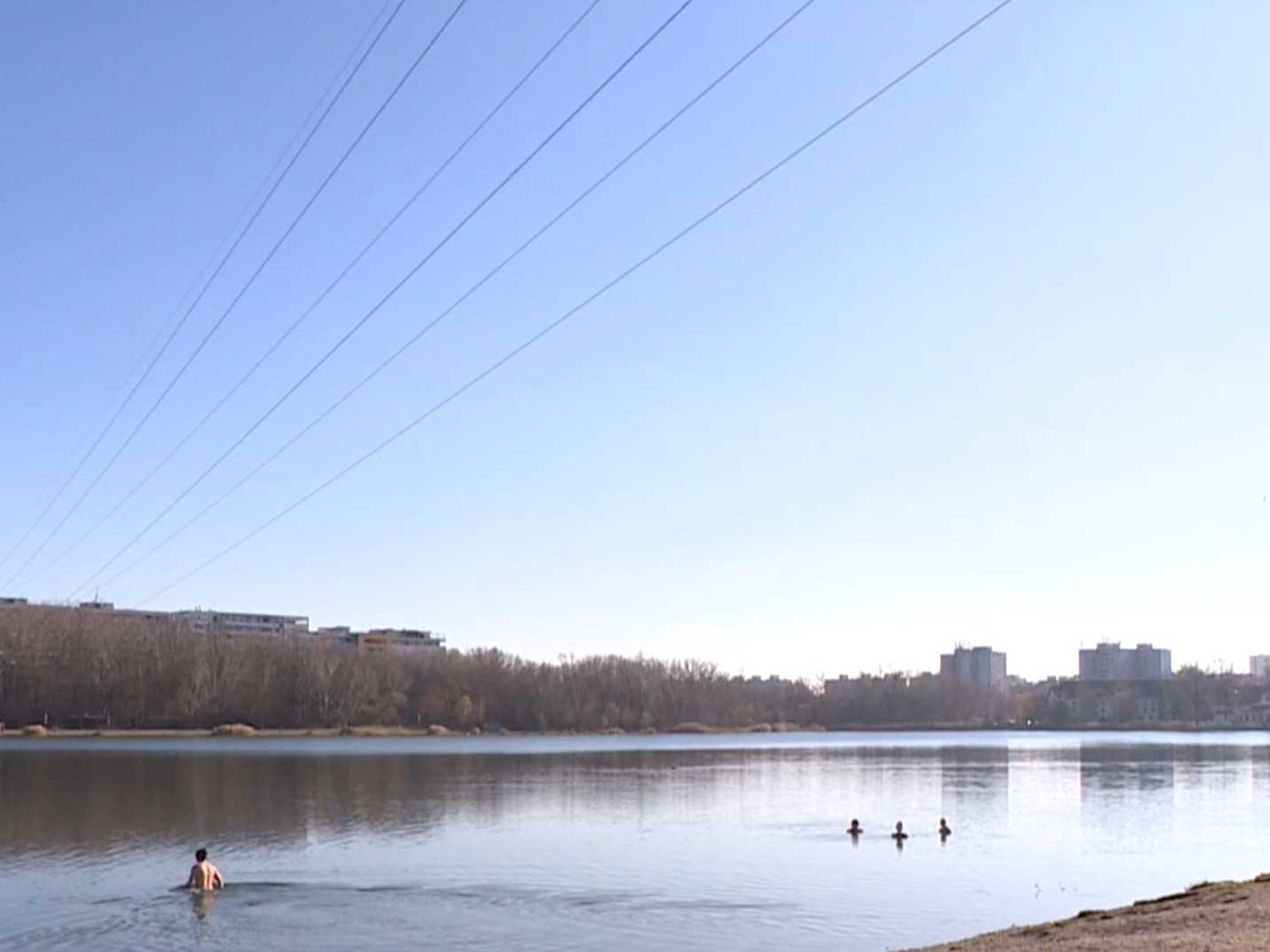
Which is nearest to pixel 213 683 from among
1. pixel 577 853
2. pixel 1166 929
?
pixel 577 853

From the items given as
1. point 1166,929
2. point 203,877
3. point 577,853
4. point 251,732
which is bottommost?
point 251,732

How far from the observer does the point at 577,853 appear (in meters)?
48.9

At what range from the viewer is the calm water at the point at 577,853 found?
112 ft

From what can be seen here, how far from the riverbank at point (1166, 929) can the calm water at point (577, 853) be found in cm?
551

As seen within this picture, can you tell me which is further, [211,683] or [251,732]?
[211,683]

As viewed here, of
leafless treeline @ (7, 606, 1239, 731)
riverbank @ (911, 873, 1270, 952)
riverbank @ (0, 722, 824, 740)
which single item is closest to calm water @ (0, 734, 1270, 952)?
riverbank @ (911, 873, 1270, 952)

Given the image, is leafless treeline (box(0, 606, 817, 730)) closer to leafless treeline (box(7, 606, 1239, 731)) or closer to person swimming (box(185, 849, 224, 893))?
leafless treeline (box(7, 606, 1239, 731))

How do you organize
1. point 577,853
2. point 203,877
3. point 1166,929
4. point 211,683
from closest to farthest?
point 1166,929
point 203,877
point 577,853
point 211,683

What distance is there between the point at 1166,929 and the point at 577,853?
28.2 meters

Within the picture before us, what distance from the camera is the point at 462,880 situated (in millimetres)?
41719

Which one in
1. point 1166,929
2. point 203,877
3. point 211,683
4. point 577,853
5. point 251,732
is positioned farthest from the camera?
point 211,683

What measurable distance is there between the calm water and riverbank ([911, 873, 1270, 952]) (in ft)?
18.1

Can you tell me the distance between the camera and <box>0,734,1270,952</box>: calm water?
3400 cm

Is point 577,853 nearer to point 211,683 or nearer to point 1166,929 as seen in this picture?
point 1166,929
